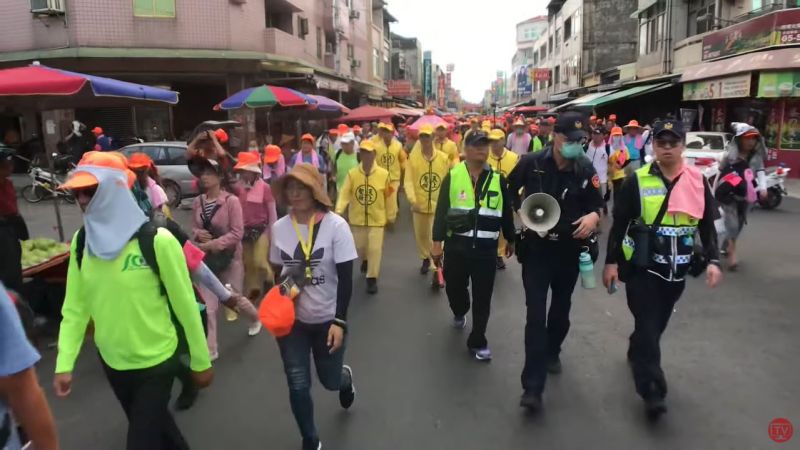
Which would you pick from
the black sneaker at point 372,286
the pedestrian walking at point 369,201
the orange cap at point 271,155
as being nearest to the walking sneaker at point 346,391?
the black sneaker at point 372,286

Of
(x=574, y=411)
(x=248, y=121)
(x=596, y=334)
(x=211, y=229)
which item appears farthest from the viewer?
(x=248, y=121)

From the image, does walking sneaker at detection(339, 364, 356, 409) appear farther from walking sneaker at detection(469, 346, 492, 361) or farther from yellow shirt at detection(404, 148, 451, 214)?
yellow shirt at detection(404, 148, 451, 214)

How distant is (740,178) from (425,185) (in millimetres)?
3812

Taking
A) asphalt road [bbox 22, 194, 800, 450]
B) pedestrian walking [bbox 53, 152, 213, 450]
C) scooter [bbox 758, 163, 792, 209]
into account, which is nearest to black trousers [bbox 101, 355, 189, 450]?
pedestrian walking [bbox 53, 152, 213, 450]

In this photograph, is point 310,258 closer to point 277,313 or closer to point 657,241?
point 277,313

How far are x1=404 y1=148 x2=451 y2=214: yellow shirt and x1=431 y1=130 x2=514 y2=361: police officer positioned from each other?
2.61 meters

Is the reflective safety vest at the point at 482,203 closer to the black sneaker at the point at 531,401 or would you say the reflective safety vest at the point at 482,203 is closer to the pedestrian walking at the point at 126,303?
the black sneaker at the point at 531,401

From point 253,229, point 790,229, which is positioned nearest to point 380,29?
point 790,229

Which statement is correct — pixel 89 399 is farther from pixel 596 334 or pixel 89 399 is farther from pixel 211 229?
pixel 596 334

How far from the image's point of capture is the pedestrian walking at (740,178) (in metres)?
7.15

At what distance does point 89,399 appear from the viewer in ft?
14.2

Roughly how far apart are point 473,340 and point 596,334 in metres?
1.29

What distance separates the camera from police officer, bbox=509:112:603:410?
3.97 m

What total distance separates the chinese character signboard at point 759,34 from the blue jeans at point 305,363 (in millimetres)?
17758
